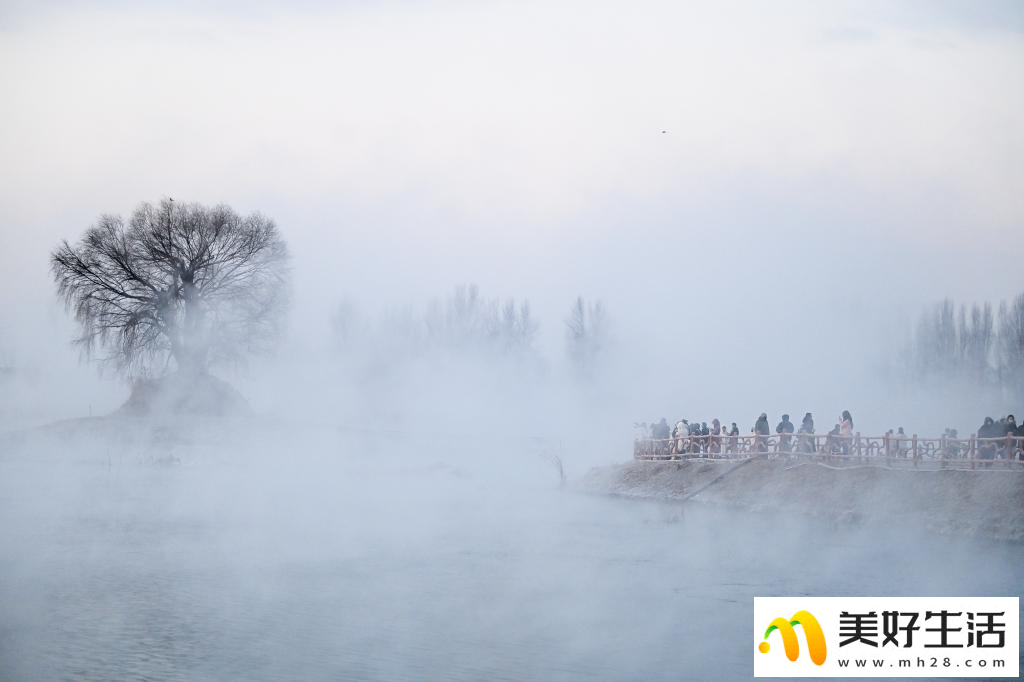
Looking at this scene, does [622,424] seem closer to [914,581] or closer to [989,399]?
[989,399]

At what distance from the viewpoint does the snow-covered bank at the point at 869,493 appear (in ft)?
91.6

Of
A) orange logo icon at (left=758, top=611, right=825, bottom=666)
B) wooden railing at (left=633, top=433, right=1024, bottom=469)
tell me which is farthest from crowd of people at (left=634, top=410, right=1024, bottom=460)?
orange logo icon at (left=758, top=611, right=825, bottom=666)

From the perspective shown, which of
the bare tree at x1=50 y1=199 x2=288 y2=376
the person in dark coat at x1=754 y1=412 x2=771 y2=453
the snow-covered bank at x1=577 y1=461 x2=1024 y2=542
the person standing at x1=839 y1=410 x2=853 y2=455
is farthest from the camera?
the bare tree at x1=50 y1=199 x2=288 y2=376

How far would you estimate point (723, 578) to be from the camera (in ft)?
75.7

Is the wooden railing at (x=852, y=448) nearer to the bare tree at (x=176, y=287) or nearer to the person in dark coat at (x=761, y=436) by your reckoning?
the person in dark coat at (x=761, y=436)

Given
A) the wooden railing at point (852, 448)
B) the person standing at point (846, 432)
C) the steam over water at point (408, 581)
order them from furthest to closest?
1. the person standing at point (846, 432)
2. the wooden railing at point (852, 448)
3. the steam over water at point (408, 581)

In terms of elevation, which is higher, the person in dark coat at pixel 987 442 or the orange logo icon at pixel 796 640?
the person in dark coat at pixel 987 442

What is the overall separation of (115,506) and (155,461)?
17.9 metres

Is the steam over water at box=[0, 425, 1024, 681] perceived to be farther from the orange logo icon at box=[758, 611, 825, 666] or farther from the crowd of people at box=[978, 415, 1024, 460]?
the crowd of people at box=[978, 415, 1024, 460]

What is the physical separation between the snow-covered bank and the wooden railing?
0.43m

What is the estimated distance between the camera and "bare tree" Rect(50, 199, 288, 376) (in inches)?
2160

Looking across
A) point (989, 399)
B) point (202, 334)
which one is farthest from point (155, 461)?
point (989, 399)

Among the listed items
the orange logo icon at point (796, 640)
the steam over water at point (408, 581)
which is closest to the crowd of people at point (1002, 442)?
the steam over water at point (408, 581)

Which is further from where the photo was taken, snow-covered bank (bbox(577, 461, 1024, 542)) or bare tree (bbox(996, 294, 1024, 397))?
bare tree (bbox(996, 294, 1024, 397))
